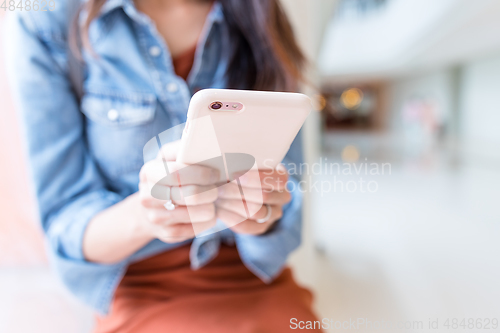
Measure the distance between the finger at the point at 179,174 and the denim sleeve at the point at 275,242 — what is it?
155 mm

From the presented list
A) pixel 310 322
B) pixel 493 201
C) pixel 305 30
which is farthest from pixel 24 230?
pixel 493 201

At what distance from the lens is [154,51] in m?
0.36

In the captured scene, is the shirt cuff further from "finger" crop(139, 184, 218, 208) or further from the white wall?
the white wall

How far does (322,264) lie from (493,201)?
0.85m

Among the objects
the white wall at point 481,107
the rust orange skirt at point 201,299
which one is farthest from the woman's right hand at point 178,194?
the white wall at point 481,107

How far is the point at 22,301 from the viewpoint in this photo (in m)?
0.35

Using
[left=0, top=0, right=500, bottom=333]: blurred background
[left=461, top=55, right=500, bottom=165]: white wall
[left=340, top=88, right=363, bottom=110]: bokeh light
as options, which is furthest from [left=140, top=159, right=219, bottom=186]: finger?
[left=340, top=88, right=363, bottom=110]: bokeh light

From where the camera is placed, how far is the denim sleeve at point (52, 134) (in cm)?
34

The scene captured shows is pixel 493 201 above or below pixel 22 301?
below

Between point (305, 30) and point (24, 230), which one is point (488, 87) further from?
point (24, 230)

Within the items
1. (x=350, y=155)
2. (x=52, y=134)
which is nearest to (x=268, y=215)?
(x=52, y=134)

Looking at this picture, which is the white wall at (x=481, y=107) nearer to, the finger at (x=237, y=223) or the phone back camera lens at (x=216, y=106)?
the finger at (x=237, y=223)

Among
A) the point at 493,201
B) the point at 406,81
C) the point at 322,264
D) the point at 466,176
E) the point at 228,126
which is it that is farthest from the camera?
the point at 406,81

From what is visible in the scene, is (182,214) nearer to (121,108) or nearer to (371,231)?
(121,108)
